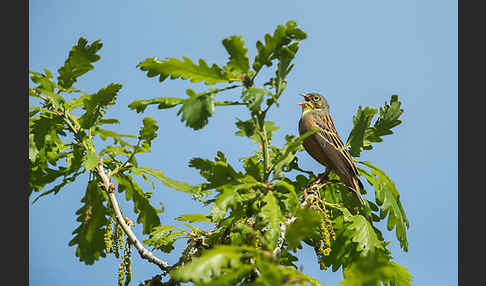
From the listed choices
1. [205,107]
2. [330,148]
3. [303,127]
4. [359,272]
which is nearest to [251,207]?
[205,107]

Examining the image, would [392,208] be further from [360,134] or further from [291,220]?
[291,220]

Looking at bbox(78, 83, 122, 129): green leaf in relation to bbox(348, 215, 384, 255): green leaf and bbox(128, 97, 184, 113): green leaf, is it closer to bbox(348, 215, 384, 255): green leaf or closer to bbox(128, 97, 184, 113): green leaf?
bbox(128, 97, 184, 113): green leaf

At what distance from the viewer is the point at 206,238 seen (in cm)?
443

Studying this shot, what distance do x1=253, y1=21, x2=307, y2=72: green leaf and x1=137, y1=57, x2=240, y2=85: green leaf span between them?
26 centimetres

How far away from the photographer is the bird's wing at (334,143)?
5383 mm

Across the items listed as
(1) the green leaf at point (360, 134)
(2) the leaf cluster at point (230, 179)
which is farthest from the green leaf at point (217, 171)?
(1) the green leaf at point (360, 134)

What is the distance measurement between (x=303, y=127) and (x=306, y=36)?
10.3 feet

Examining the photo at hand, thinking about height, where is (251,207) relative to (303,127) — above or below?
below

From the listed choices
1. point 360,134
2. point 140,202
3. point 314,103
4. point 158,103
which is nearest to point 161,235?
point 140,202

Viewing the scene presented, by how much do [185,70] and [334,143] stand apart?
8.84 ft

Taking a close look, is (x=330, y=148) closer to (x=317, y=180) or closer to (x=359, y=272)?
(x=317, y=180)

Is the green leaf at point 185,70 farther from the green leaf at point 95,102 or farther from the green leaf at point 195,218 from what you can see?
the green leaf at point 195,218

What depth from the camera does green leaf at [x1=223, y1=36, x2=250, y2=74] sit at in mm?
3576

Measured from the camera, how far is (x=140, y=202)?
4.36m
